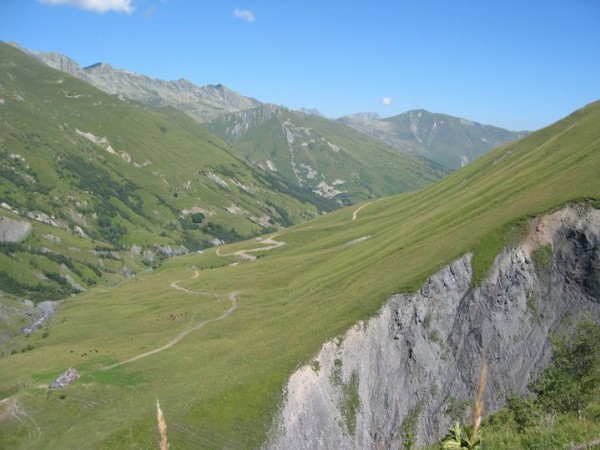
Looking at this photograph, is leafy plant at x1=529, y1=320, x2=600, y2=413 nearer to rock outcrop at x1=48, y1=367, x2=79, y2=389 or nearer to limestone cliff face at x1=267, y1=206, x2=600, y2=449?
limestone cliff face at x1=267, y1=206, x2=600, y2=449

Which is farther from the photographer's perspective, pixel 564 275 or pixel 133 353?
pixel 133 353

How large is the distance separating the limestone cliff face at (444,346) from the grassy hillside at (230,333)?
10.2ft

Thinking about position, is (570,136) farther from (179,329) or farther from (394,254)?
(179,329)

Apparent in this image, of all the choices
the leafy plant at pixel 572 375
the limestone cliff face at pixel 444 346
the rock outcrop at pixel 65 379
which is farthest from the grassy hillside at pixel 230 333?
the leafy plant at pixel 572 375

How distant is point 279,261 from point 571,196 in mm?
107479

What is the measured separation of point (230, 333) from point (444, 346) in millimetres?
47337

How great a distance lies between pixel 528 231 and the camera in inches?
3477

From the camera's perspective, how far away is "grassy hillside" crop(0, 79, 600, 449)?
75.9 metres

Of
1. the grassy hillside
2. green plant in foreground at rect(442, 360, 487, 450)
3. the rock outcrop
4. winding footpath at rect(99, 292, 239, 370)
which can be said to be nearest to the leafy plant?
green plant in foreground at rect(442, 360, 487, 450)

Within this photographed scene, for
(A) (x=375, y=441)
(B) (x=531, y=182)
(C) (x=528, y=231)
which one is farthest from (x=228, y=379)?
(B) (x=531, y=182)

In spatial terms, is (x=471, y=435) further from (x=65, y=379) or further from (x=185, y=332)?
(x=185, y=332)

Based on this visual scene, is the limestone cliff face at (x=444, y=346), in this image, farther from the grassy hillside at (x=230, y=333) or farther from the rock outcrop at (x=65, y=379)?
the rock outcrop at (x=65, y=379)

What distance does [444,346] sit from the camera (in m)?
85.0

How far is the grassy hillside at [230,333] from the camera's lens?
249 ft
